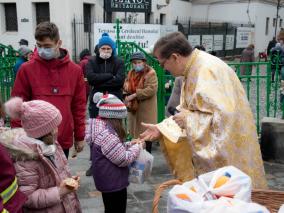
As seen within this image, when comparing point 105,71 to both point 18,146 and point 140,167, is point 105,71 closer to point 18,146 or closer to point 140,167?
point 140,167

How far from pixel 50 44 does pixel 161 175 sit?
262 centimetres

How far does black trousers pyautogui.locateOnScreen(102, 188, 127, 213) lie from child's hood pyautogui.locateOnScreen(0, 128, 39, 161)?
3.35ft

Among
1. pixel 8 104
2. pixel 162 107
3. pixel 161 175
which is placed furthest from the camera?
pixel 162 107

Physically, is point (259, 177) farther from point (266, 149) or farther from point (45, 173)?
point (266, 149)

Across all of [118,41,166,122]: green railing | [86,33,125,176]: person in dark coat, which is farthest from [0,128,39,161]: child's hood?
[118,41,166,122]: green railing

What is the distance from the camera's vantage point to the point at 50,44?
3.29m

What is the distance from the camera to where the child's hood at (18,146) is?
7.54 ft

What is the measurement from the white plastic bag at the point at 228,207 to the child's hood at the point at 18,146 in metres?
1.13

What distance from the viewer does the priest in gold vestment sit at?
2482mm

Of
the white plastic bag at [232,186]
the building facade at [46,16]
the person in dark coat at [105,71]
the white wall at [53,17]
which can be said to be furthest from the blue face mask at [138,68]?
the white wall at [53,17]

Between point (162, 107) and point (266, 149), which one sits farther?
point (162, 107)

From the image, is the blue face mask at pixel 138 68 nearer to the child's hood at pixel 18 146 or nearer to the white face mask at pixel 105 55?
the white face mask at pixel 105 55

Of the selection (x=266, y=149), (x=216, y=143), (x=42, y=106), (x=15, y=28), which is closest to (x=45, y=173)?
(x=42, y=106)

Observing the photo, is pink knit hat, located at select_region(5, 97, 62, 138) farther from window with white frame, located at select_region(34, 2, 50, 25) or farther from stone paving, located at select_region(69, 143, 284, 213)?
window with white frame, located at select_region(34, 2, 50, 25)
